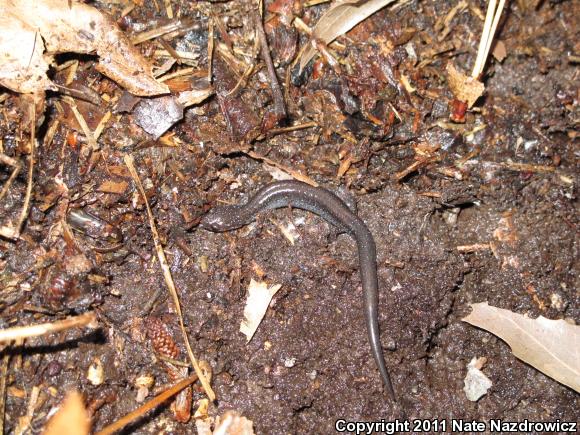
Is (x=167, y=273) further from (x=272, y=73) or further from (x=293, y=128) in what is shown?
(x=272, y=73)

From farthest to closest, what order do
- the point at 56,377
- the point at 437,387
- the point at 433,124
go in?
the point at 433,124, the point at 437,387, the point at 56,377

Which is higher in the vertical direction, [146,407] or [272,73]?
[272,73]

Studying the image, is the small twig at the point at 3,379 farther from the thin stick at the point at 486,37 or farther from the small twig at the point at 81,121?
the thin stick at the point at 486,37

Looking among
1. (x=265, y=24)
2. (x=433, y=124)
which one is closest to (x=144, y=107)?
(x=265, y=24)

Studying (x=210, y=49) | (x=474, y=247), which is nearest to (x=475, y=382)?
(x=474, y=247)

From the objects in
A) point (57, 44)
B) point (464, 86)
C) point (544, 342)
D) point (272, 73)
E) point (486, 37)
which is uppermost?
point (57, 44)

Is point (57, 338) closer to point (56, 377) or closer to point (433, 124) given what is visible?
point (56, 377)

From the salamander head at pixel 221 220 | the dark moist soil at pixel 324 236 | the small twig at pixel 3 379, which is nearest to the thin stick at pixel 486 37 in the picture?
the dark moist soil at pixel 324 236
